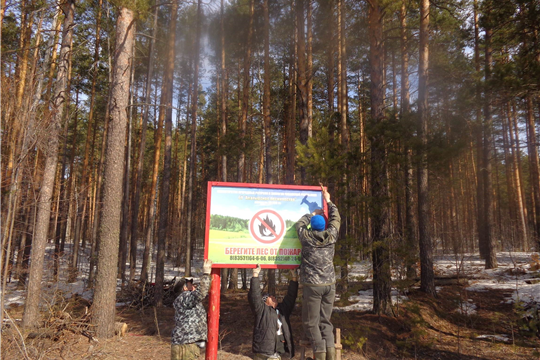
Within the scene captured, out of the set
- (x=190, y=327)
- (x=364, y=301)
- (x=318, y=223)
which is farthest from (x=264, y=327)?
(x=364, y=301)

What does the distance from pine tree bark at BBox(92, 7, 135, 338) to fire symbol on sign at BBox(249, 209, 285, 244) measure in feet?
16.3

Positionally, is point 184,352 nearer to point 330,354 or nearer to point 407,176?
point 330,354

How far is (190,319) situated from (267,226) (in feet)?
4.95

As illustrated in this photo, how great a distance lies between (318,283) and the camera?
3.94 metres

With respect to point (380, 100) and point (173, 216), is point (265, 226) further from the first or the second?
point (173, 216)

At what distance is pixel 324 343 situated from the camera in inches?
152

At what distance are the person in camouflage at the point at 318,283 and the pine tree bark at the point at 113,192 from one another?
17.9 feet

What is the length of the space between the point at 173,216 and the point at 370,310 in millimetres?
24522

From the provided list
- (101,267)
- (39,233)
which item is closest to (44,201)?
(39,233)

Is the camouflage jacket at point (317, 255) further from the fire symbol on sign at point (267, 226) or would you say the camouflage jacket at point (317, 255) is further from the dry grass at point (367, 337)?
the dry grass at point (367, 337)

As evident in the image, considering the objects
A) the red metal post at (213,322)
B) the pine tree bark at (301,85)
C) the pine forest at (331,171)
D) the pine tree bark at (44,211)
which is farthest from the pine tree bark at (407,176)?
the pine tree bark at (44,211)

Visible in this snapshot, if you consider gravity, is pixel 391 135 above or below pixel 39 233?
above

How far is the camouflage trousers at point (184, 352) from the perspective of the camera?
399 cm

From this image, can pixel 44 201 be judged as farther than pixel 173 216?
No
